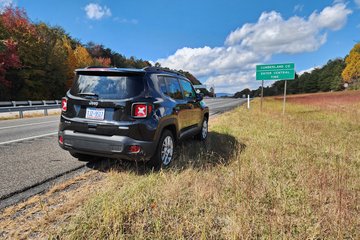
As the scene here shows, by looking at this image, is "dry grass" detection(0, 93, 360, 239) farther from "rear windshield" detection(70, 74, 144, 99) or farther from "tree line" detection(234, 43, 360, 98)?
"tree line" detection(234, 43, 360, 98)

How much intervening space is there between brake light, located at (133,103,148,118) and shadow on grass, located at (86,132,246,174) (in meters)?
0.91

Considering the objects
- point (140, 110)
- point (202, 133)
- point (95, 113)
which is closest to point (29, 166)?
point (95, 113)

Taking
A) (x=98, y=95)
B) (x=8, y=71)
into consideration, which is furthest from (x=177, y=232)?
(x=8, y=71)

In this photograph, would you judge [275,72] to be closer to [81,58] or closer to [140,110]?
[140,110]

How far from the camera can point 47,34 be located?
4334cm

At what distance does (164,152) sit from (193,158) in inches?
35.1

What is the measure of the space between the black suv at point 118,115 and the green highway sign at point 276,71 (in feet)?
54.9

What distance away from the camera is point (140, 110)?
166 inches

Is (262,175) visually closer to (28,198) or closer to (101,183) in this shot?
(101,183)

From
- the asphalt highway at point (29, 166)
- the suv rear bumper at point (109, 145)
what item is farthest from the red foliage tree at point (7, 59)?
the suv rear bumper at point (109, 145)

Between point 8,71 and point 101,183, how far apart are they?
109 ft

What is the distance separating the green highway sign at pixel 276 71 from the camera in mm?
19156

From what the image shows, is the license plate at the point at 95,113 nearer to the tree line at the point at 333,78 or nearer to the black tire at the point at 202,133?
A: the black tire at the point at 202,133

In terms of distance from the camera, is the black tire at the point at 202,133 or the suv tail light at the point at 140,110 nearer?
the suv tail light at the point at 140,110
